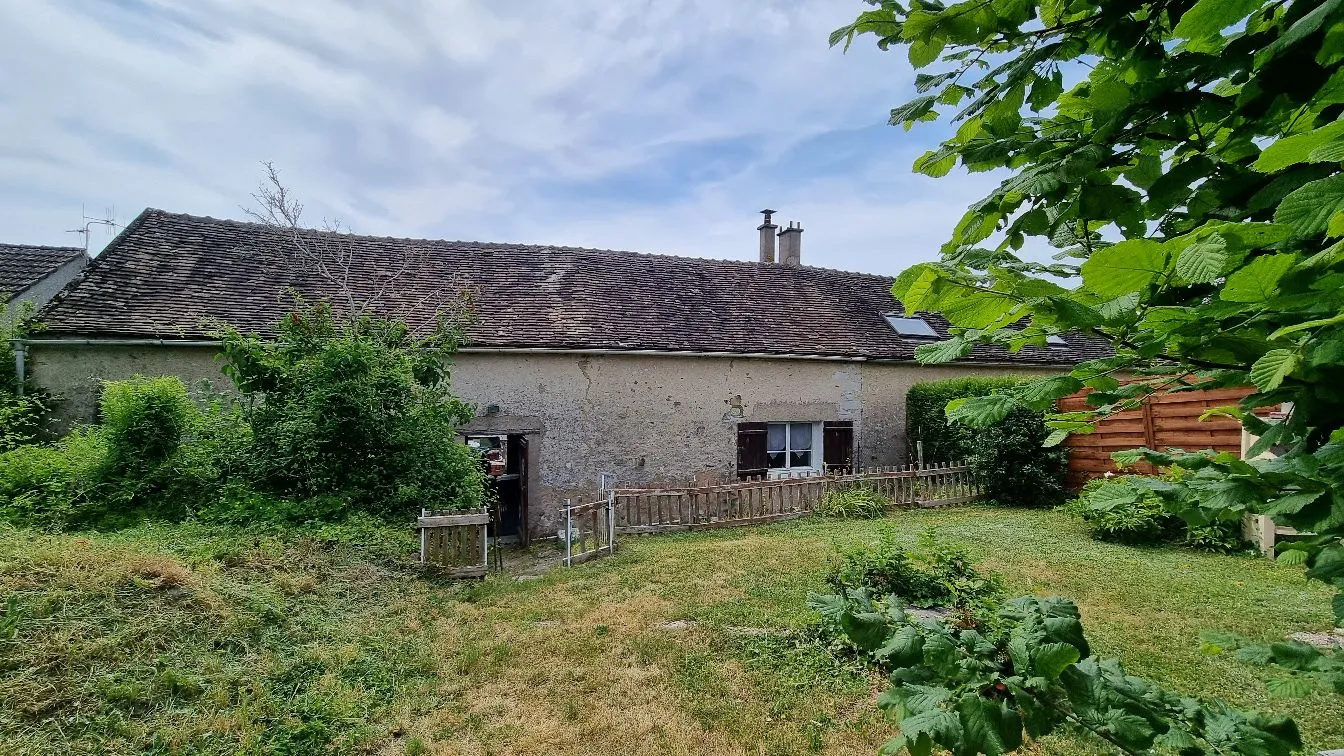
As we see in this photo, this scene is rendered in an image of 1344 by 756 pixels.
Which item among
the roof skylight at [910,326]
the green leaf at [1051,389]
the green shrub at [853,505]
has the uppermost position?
the roof skylight at [910,326]

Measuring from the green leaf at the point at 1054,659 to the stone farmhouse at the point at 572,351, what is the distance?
11.1m

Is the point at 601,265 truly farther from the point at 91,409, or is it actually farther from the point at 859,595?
the point at 859,595

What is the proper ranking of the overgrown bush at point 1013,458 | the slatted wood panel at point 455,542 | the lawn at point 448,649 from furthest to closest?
the overgrown bush at point 1013,458
the slatted wood panel at point 455,542
the lawn at point 448,649

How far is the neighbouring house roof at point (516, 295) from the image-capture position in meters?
11.2

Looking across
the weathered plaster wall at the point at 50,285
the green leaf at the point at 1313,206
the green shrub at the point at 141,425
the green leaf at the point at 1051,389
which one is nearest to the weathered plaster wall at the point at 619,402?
the green shrub at the point at 141,425

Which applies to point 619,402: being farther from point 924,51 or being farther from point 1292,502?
point 1292,502

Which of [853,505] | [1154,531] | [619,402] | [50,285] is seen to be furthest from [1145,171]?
[50,285]

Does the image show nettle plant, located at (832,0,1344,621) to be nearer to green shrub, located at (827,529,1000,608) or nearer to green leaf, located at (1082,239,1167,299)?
green leaf, located at (1082,239,1167,299)

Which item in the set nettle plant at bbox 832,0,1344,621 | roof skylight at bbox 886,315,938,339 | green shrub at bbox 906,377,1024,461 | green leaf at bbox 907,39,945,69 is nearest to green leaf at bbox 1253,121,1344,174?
nettle plant at bbox 832,0,1344,621

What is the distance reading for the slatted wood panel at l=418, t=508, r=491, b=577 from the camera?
7.42 meters

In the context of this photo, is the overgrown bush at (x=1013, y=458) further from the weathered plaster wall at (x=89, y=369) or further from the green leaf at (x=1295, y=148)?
the weathered plaster wall at (x=89, y=369)

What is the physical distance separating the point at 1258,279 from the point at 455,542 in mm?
7838

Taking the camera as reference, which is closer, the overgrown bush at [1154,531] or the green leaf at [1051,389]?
the green leaf at [1051,389]

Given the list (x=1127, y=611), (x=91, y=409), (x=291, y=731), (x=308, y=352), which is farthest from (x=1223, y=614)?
(x=91, y=409)
